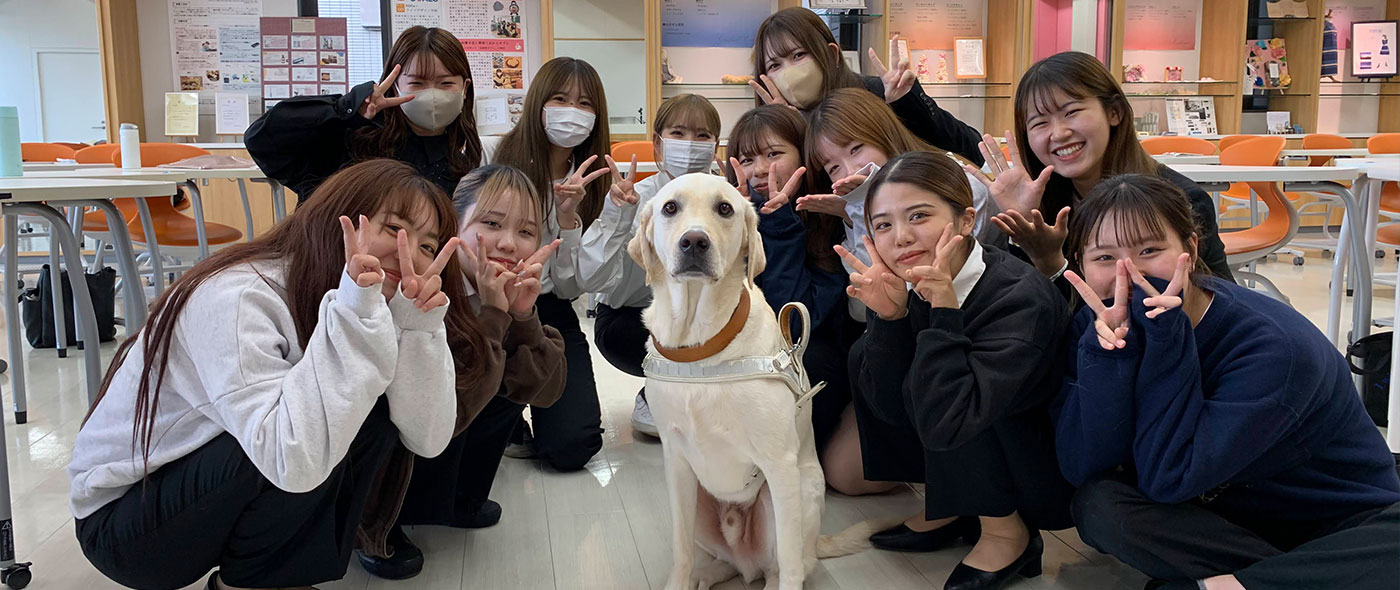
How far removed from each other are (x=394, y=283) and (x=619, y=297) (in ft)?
3.99

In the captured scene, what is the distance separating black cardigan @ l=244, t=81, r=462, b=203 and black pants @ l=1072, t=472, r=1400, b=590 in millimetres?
1976

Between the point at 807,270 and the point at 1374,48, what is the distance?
27.7ft

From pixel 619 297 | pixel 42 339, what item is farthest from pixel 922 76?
pixel 42 339

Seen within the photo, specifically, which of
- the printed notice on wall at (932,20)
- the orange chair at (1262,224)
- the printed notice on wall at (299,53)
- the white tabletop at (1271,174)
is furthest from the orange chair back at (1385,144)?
the printed notice on wall at (299,53)

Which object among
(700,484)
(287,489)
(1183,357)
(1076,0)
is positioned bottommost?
(700,484)

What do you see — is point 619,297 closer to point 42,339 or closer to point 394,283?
point 394,283

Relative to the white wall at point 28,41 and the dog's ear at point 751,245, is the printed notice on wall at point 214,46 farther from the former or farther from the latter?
the dog's ear at point 751,245

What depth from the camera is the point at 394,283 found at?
1.68 meters

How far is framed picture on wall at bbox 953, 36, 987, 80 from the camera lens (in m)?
7.66

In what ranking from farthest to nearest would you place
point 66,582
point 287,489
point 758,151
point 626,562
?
point 758,151 → point 626,562 → point 66,582 → point 287,489

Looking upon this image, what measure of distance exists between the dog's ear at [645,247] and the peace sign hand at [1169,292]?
0.88 m

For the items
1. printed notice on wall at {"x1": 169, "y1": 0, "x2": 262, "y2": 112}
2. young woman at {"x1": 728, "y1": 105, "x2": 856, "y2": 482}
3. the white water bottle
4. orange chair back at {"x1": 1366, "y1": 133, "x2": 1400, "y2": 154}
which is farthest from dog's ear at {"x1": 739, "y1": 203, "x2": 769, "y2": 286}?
printed notice on wall at {"x1": 169, "y1": 0, "x2": 262, "y2": 112}

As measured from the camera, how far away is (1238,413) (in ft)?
4.87

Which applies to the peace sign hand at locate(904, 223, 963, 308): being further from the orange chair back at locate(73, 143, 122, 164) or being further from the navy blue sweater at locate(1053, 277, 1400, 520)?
the orange chair back at locate(73, 143, 122, 164)
